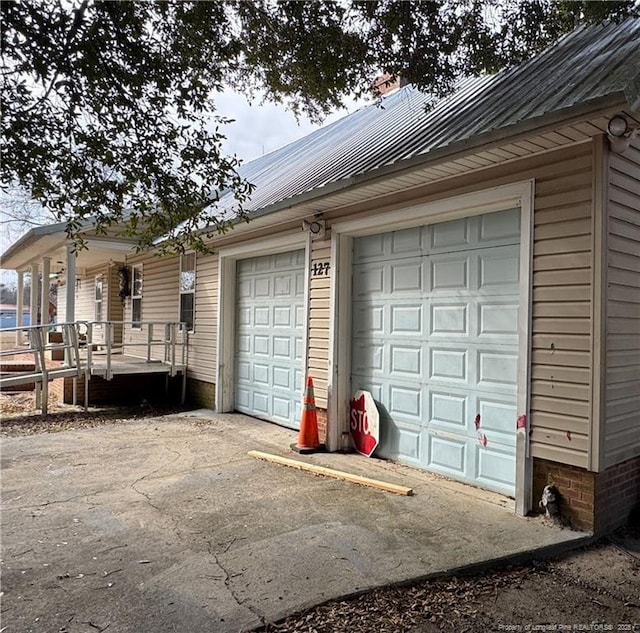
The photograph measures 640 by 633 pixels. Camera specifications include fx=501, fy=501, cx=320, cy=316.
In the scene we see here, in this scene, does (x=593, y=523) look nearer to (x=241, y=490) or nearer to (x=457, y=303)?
(x=457, y=303)

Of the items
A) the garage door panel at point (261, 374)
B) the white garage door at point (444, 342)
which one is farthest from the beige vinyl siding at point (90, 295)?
the white garage door at point (444, 342)

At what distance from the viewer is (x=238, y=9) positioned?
4.11 m

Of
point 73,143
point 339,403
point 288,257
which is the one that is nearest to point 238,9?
point 73,143

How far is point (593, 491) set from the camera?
3.77 metres

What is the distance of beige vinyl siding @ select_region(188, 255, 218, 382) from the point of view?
9.05m

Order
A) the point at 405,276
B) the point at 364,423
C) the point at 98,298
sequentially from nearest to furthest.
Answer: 1. the point at 405,276
2. the point at 364,423
3. the point at 98,298

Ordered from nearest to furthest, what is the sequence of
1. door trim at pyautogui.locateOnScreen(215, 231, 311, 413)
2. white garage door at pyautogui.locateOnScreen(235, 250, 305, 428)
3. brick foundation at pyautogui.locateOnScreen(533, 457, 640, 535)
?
brick foundation at pyautogui.locateOnScreen(533, 457, 640, 535) < white garage door at pyautogui.locateOnScreen(235, 250, 305, 428) < door trim at pyautogui.locateOnScreen(215, 231, 311, 413)

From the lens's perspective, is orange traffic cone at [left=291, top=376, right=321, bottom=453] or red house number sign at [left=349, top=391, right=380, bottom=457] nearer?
red house number sign at [left=349, top=391, right=380, bottom=457]

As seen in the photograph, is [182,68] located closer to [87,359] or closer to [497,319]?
[497,319]

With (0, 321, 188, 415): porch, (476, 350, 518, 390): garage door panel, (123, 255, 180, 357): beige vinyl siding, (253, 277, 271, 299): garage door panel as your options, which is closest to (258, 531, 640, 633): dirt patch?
(476, 350, 518, 390): garage door panel

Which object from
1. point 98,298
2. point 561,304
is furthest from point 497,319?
point 98,298

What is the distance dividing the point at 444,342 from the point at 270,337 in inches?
134

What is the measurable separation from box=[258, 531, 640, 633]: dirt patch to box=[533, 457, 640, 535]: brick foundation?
1.38 feet

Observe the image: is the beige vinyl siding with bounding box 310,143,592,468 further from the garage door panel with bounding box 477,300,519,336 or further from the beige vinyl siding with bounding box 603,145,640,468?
the garage door panel with bounding box 477,300,519,336
